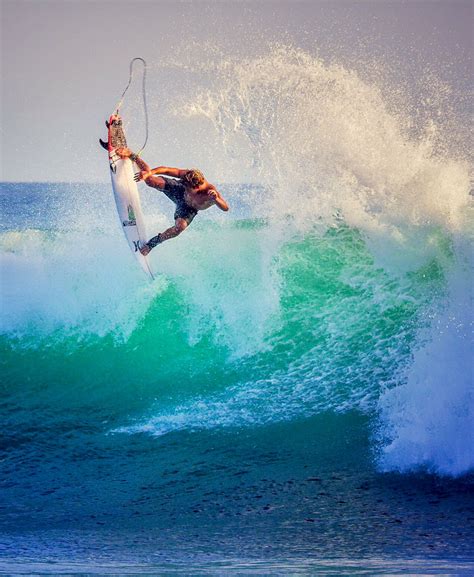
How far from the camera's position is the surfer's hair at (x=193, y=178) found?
6.70 metres

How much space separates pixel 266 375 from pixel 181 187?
1732 mm

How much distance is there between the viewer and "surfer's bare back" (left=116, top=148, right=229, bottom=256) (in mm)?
6641

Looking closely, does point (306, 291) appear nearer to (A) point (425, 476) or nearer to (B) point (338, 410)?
(B) point (338, 410)

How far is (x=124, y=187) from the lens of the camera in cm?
727

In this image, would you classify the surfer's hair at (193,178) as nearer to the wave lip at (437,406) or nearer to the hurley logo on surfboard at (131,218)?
the hurley logo on surfboard at (131,218)

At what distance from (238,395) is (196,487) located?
1.69m

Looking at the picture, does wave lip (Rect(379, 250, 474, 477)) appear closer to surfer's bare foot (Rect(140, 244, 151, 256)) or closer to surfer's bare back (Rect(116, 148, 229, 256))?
surfer's bare back (Rect(116, 148, 229, 256))

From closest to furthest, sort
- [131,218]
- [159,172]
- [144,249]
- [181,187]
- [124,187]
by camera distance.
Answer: [159,172], [181,187], [124,187], [131,218], [144,249]

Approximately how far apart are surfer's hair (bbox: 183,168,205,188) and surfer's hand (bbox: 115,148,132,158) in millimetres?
537

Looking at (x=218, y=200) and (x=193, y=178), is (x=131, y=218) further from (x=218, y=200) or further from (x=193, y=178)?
(x=218, y=200)

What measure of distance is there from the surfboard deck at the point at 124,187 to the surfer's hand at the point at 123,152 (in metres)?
0.04

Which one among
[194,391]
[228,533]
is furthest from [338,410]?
[228,533]

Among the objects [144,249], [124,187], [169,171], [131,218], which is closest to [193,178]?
[169,171]

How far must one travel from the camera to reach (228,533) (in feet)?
14.0
